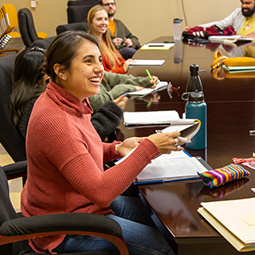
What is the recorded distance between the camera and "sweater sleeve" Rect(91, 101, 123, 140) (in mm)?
1828

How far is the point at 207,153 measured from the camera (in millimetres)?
1502

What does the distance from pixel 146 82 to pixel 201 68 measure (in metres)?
0.63

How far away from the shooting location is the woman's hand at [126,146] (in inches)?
61.6

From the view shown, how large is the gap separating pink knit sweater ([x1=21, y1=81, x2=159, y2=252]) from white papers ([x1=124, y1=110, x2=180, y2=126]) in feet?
1.68

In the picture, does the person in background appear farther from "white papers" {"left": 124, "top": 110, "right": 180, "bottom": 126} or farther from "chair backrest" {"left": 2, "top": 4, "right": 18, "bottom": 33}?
"white papers" {"left": 124, "top": 110, "right": 180, "bottom": 126}

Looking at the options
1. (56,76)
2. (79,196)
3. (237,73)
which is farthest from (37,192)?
(237,73)

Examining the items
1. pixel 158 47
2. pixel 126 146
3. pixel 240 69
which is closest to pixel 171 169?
pixel 126 146

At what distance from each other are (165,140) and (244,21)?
13.2 ft

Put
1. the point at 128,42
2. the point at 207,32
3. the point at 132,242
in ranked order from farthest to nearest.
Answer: the point at 128,42 < the point at 207,32 < the point at 132,242

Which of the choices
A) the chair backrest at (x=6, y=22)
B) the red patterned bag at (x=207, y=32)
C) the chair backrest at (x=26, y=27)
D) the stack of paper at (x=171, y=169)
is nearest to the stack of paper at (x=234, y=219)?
the stack of paper at (x=171, y=169)

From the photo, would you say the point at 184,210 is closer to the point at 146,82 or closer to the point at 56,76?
the point at 56,76

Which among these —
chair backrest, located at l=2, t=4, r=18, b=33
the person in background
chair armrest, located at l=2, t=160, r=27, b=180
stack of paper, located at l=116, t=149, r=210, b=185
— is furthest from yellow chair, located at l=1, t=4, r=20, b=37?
stack of paper, located at l=116, t=149, r=210, b=185

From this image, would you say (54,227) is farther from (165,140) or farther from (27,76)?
(27,76)

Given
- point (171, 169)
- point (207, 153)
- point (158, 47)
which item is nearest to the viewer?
point (171, 169)
